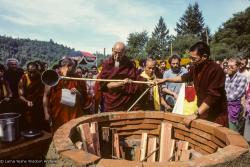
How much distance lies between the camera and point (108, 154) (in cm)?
346

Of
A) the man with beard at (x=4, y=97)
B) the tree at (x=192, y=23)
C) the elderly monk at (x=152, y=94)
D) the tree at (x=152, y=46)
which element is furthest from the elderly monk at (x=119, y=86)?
the tree at (x=192, y=23)

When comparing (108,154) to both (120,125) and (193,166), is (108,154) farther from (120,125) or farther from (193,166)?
(193,166)

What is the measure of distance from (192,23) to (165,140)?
78082mm

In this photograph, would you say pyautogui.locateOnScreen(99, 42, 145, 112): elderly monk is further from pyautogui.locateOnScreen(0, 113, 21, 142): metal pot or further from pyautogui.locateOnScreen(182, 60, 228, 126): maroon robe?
pyautogui.locateOnScreen(0, 113, 21, 142): metal pot

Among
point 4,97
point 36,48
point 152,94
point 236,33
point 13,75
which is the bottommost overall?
point 4,97

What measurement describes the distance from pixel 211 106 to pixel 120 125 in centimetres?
118

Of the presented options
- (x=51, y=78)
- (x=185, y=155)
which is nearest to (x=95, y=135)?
(x=185, y=155)

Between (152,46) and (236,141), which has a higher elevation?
(152,46)

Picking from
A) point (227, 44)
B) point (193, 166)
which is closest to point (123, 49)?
point (193, 166)

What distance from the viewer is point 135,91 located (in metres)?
4.69

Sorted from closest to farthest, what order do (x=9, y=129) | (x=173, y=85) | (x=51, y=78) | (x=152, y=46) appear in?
(x=9, y=129) < (x=51, y=78) < (x=173, y=85) < (x=152, y=46)

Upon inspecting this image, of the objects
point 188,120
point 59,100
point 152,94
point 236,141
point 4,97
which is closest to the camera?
point 236,141

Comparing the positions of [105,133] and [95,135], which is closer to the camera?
[95,135]

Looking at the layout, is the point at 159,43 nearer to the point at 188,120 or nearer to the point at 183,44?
the point at 183,44
